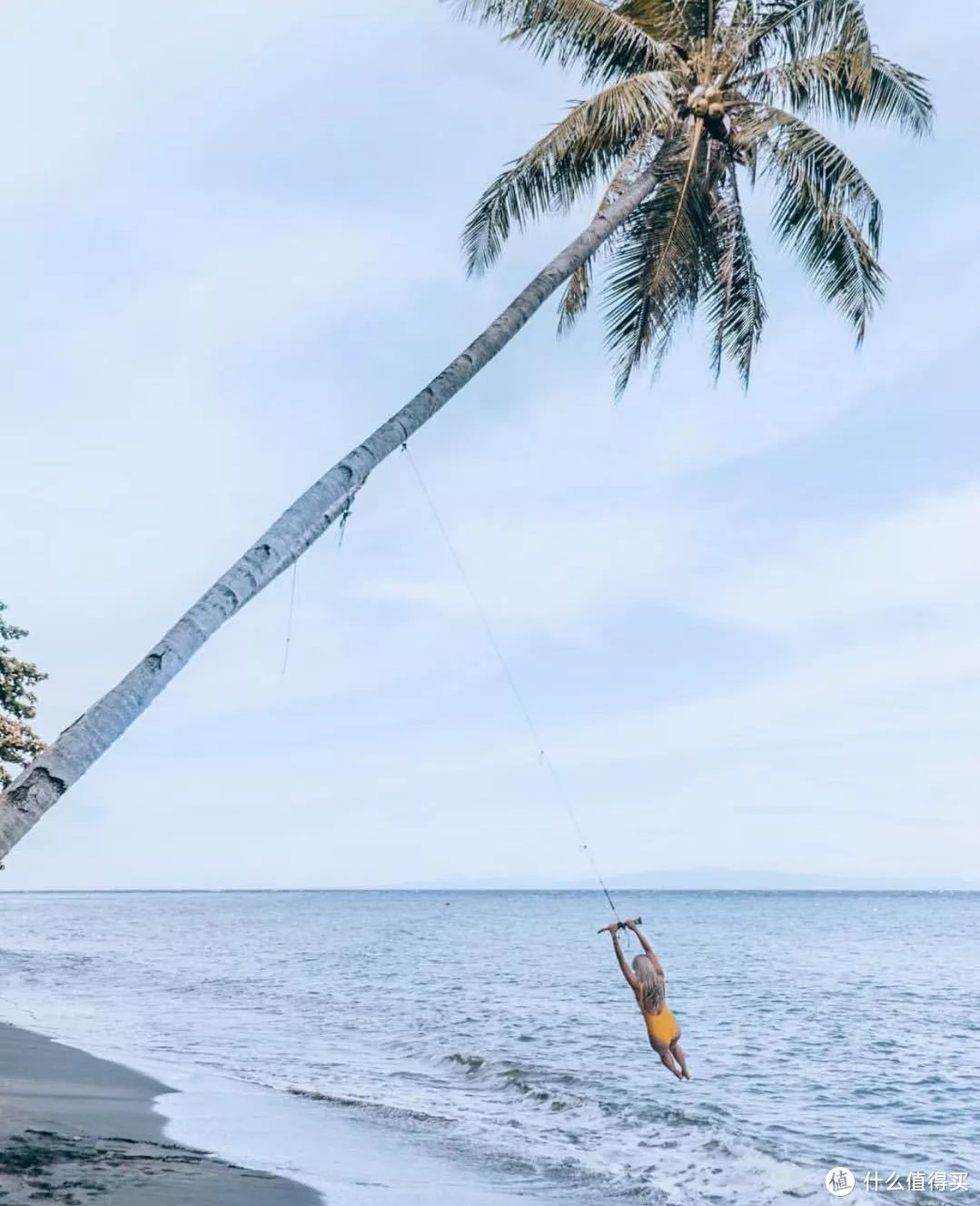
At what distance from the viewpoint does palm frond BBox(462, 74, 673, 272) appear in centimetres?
1140

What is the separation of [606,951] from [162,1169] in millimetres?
46340

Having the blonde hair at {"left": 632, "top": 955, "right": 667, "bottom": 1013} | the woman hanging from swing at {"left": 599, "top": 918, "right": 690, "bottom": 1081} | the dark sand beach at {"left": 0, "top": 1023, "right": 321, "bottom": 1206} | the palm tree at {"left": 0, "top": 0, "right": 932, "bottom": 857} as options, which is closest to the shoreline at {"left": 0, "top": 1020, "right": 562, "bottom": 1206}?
the dark sand beach at {"left": 0, "top": 1023, "right": 321, "bottom": 1206}

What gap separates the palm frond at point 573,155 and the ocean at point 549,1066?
32.4 ft

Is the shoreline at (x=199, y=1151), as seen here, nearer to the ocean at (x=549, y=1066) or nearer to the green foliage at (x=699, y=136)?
the ocean at (x=549, y=1066)

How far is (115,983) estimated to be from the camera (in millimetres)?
32062

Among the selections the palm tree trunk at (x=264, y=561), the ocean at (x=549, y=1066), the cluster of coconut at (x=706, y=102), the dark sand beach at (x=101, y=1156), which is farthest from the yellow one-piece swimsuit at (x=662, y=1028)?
the cluster of coconut at (x=706, y=102)

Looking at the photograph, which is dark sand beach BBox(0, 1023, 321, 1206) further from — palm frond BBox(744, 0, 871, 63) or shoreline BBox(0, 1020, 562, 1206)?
palm frond BBox(744, 0, 871, 63)

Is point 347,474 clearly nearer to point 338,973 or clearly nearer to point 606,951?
point 338,973

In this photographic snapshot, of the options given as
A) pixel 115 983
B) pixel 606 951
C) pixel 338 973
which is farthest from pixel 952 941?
pixel 115 983

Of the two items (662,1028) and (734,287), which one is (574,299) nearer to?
(734,287)

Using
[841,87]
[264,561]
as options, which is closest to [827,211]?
[841,87]

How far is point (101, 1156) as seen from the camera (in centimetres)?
1015

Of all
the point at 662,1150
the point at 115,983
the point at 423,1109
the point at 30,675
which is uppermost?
the point at 30,675

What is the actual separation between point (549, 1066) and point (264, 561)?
14.6 meters
